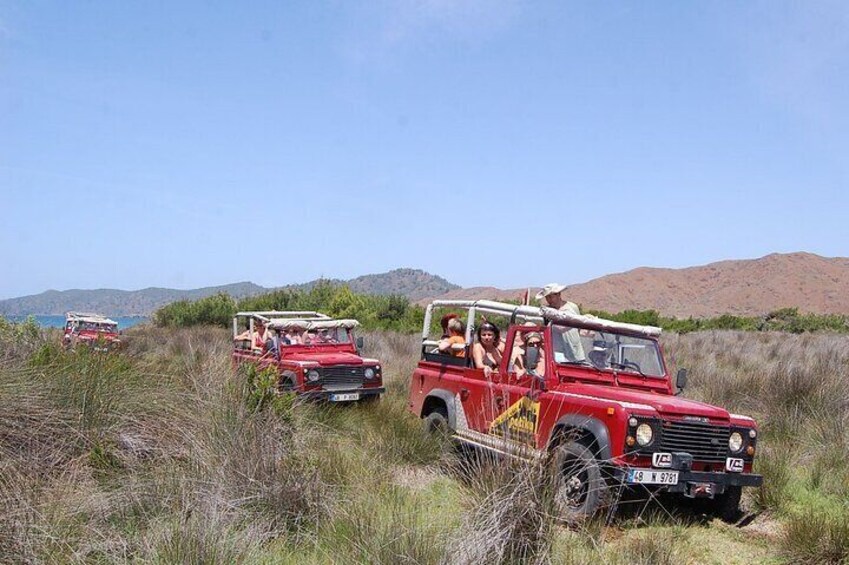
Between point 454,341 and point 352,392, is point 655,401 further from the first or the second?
point 352,392

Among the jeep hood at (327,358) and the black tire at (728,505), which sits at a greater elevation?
the jeep hood at (327,358)

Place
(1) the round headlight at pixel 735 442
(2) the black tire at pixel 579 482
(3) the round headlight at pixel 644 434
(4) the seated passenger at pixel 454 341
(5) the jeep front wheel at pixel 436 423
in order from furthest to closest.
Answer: (4) the seated passenger at pixel 454 341 < (5) the jeep front wheel at pixel 436 423 < (1) the round headlight at pixel 735 442 < (3) the round headlight at pixel 644 434 < (2) the black tire at pixel 579 482

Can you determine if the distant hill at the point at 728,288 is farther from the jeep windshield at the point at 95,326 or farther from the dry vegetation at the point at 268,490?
the dry vegetation at the point at 268,490

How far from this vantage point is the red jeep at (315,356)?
12547mm

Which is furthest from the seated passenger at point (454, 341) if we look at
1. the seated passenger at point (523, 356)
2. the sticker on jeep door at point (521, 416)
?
the sticker on jeep door at point (521, 416)

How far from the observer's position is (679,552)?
5.55 m

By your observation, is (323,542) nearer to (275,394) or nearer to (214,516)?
(214,516)

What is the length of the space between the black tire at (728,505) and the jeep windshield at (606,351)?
4.61 ft

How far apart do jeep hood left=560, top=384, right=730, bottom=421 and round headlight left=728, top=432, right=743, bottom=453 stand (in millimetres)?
169

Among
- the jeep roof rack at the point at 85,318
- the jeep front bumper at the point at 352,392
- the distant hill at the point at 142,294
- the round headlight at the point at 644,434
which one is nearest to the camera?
the round headlight at the point at 644,434

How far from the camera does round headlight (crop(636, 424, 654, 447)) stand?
6551 millimetres

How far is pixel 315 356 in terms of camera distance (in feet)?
44.6

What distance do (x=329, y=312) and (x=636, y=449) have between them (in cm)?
2813

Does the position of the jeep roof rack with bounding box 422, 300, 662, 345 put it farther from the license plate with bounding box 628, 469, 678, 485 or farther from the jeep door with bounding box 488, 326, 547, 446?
the license plate with bounding box 628, 469, 678, 485
